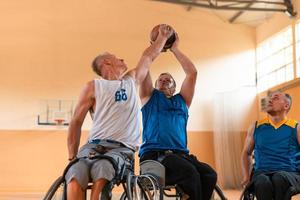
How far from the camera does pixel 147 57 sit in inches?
87.5

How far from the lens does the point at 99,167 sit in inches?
72.1

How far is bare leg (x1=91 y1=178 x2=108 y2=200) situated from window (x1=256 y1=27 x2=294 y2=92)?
585 centimetres

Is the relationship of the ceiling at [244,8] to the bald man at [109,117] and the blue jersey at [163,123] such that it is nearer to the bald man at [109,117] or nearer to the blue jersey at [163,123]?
the blue jersey at [163,123]

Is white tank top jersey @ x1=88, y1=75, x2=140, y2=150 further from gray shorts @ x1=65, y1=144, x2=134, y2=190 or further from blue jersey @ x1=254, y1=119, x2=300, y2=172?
blue jersey @ x1=254, y1=119, x2=300, y2=172

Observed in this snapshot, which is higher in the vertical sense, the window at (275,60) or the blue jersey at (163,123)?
the window at (275,60)

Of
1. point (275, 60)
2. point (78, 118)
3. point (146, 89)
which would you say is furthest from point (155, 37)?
point (275, 60)

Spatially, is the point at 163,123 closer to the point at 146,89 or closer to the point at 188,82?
the point at 146,89

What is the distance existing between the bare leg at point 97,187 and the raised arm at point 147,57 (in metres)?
0.59

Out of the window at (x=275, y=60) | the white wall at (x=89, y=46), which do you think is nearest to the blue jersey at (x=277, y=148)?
the window at (x=275, y=60)

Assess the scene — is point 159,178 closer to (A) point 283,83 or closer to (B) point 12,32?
(A) point 283,83

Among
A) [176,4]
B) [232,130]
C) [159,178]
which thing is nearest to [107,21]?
[176,4]

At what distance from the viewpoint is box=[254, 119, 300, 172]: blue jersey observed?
273cm

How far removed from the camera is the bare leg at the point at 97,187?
70.8 inches

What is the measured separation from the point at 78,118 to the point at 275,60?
6.33 metres
